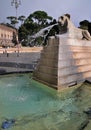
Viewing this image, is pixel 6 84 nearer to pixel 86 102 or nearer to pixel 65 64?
pixel 65 64

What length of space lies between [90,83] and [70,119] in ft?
18.0

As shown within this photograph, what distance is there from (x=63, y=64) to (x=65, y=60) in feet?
0.99

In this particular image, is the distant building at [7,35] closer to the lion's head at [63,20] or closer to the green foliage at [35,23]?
the green foliage at [35,23]

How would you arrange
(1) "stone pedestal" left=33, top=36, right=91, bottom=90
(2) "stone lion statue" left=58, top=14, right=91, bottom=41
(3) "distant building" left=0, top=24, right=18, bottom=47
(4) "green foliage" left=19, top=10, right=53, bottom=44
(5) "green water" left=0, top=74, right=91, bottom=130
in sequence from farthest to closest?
(3) "distant building" left=0, top=24, right=18, bottom=47, (4) "green foliage" left=19, top=10, right=53, bottom=44, (2) "stone lion statue" left=58, top=14, right=91, bottom=41, (1) "stone pedestal" left=33, top=36, right=91, bottom=90, (5) "green water" left=0, top=74, right=91, bottom=130

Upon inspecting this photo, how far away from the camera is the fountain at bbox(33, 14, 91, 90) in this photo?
12.0 meters

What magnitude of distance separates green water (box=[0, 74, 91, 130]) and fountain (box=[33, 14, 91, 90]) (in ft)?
1.49

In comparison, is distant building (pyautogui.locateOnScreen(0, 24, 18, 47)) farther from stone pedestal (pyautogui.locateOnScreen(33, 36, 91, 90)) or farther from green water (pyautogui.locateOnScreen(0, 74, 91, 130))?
green water (pyautogui.locateOnScreen(0, 74, 91, 130))

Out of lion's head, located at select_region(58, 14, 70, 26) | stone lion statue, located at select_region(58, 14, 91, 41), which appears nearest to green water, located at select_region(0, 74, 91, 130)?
stone lion statue, located at select_region(58, 14, 91, 41)

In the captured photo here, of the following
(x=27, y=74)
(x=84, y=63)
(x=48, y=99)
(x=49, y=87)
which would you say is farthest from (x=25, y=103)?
(x=27, y=74)

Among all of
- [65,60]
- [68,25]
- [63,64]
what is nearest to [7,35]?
[68,25]

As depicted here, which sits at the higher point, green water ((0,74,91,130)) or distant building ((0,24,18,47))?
distant building ((0,24,18,47))

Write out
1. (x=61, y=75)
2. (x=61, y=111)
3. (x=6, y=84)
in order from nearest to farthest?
1. (x=61, y=111)
2. (x=61, y=75)
3. (x=6, y=84)

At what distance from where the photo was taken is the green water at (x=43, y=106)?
709 centimetres

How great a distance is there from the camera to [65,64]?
482 inches
